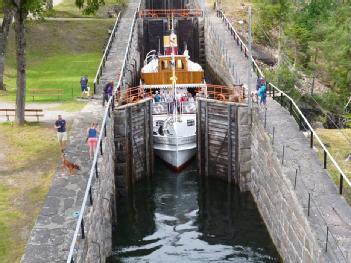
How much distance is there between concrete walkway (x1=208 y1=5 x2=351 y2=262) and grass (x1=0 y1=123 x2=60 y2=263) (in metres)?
7.65

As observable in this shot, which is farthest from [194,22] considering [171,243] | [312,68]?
[171,243]

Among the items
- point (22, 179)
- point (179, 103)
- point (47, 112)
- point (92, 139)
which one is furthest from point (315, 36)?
point (22, 179)

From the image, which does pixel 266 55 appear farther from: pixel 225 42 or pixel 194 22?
pixel 194 22

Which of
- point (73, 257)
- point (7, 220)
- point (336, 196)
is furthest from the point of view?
point (336, 196)

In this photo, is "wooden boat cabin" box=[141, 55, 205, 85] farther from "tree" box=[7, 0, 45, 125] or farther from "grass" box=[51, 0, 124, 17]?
"grass" box=[51, 0, 124, 17]

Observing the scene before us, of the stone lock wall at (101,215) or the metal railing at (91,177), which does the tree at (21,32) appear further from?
the stone lock wall at (101,215)

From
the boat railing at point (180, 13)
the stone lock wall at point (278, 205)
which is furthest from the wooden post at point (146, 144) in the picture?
the boat railing at point (180, 13)

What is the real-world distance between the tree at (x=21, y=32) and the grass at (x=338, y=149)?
12171mm

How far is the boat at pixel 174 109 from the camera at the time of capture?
28.7 metres

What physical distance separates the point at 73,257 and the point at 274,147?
10.2 meters

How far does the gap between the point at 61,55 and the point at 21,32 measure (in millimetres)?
18758

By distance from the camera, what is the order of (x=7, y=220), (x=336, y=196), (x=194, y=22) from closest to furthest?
(x=7, y=220) < (x=336, y=196) < (x=194, y=22)

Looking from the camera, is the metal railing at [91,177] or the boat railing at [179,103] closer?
the metal railing at [91,177]

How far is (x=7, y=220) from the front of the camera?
16.1m
